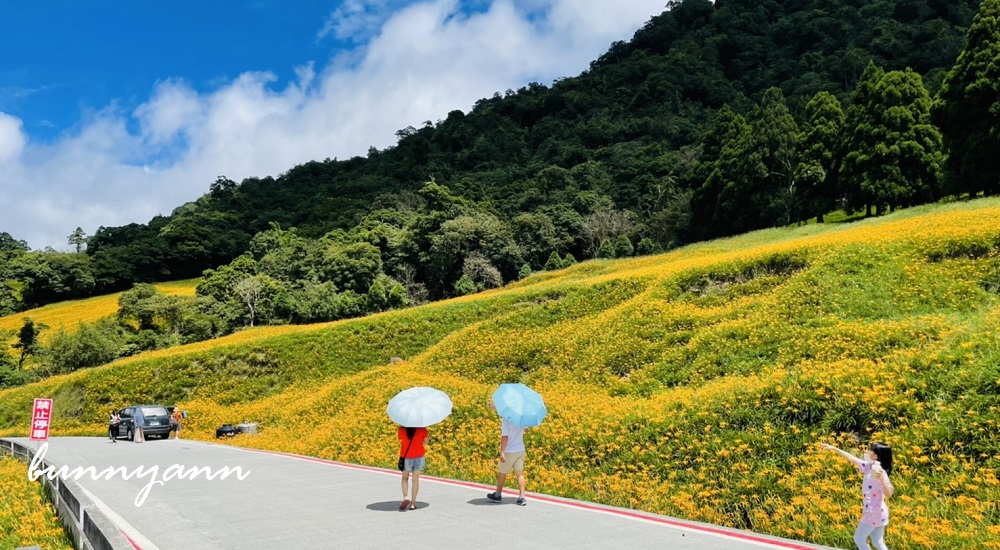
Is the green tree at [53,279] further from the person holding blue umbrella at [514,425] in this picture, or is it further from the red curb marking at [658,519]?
the person holding blue umbrella at [514,425]

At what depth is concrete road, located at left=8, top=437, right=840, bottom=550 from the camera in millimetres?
7227

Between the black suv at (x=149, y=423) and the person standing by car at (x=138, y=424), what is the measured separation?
116 millimetres

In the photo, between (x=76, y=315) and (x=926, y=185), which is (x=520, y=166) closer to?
(x=76, y=315)

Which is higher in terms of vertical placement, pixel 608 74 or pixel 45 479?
pixel 608 74

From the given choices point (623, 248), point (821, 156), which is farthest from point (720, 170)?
point (623, 248)

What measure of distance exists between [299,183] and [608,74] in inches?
2795

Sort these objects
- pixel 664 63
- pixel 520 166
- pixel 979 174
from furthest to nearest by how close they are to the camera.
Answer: pixel 664 63 → pixel 520 166 → pixel 979 174

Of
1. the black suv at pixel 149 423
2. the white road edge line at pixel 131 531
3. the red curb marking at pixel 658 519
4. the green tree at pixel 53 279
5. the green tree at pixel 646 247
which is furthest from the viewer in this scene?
the green tree at pixel 53 279

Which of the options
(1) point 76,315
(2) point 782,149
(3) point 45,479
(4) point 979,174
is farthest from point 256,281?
(4) point 979,174

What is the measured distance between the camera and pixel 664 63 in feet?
420

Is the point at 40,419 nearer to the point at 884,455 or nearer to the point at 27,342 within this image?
the point at 884,455

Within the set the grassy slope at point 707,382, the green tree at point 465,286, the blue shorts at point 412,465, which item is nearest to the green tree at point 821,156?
the grassy slope at point 707,382

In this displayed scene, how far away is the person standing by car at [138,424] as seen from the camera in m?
23.0

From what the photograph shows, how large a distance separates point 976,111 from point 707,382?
29508mm
